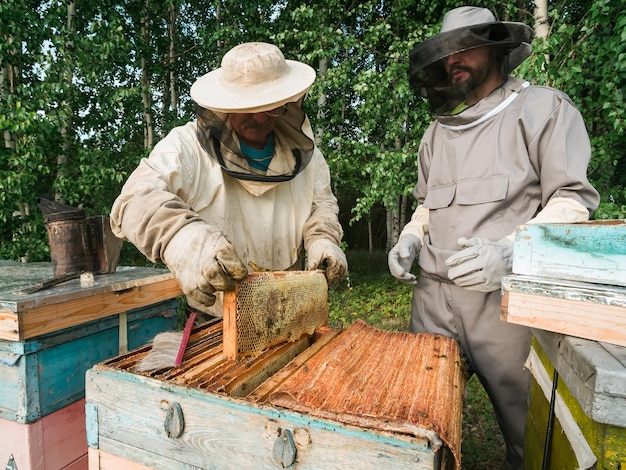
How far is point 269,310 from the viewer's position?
50.9 inches

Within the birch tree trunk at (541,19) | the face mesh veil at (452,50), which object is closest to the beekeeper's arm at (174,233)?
the face mesh veil at (452,50)

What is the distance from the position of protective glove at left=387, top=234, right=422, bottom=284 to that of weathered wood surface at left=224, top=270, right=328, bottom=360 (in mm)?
547

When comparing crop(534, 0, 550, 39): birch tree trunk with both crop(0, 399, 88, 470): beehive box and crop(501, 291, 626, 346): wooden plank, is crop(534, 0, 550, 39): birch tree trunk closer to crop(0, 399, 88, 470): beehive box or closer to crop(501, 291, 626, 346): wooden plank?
crop(501, 291, 626, 346): wooden plank

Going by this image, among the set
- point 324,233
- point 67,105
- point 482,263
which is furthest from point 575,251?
point 67,105

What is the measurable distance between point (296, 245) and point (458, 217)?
0.85 meters

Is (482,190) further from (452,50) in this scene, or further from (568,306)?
(568,306)

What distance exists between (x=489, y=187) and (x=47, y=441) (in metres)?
2.31

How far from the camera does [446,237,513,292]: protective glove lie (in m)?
1.46

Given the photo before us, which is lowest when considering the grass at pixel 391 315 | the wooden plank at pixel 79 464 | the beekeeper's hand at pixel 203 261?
the grass at pixel 391 315

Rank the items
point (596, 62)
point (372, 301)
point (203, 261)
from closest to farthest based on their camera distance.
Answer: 1. point (203, 261)
2. point (596, 62)
3. point (372, 301)

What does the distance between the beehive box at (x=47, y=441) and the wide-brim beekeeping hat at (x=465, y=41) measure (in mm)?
2435

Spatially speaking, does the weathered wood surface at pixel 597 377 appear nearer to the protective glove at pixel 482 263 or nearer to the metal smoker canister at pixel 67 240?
the protective glove at pixel 482 263

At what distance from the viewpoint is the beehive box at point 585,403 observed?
0.73 meters

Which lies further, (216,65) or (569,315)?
(216,65)
